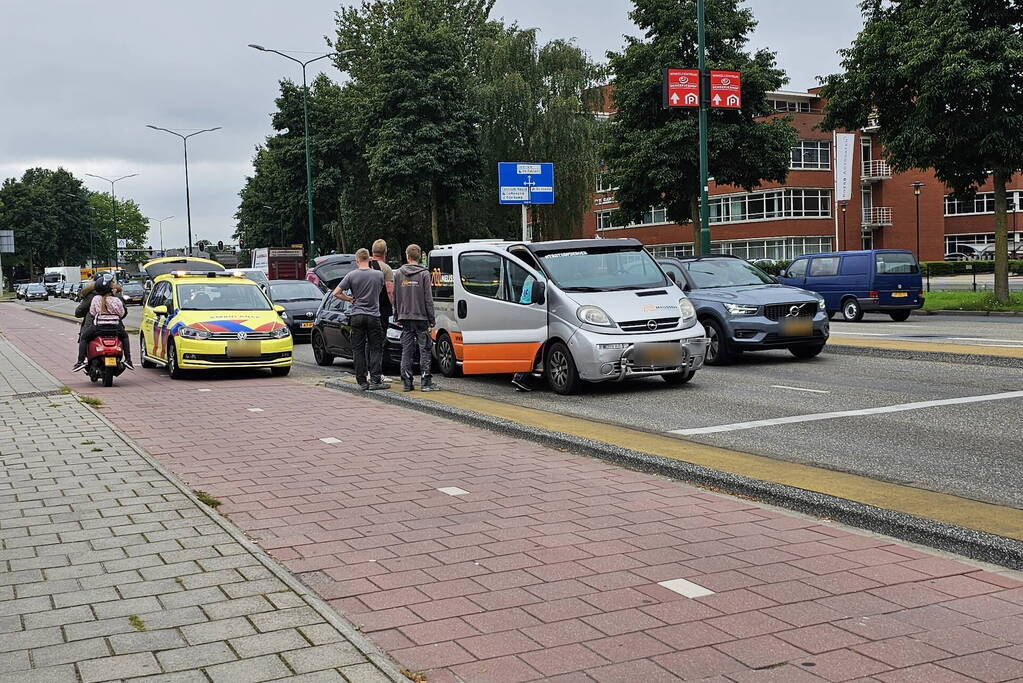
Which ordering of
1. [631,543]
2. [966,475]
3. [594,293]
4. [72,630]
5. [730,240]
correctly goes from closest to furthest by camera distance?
[72,630] < [631,543] < [966,475] < [594,293] < [730,240]

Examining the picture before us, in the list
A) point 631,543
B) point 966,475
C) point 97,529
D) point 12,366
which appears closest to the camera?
point 631,543

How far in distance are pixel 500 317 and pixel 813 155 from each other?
208 feet

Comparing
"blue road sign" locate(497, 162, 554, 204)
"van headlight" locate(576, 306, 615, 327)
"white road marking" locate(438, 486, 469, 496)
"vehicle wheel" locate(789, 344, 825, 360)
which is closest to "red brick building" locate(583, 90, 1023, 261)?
"blue road sign" locate(497, 162, 554, 204)

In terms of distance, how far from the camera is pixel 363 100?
56.4 m

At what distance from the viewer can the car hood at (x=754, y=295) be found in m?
15.4

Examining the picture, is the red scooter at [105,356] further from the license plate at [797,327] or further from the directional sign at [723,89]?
the directional sign at [723,89]

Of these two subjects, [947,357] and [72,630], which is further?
[947,357]

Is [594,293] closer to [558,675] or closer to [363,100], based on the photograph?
[558,675]

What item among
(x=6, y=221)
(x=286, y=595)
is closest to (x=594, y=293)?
(x=286, y=595)

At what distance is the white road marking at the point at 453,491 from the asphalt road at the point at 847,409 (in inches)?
104

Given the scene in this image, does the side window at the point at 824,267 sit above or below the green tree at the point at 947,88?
below

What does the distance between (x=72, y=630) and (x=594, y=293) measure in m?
8.99

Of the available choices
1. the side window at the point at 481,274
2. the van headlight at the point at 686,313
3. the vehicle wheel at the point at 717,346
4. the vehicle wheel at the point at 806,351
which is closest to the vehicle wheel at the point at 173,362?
the side window at the point at 481,274

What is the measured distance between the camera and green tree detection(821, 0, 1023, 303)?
2533 centimetres
